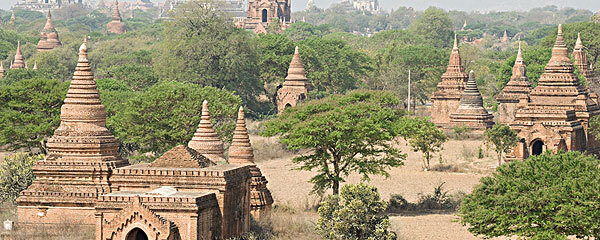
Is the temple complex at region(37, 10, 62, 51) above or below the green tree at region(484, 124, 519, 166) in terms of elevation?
above

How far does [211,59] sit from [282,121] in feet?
107

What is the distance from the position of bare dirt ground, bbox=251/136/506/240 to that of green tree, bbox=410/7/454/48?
79.8 metres

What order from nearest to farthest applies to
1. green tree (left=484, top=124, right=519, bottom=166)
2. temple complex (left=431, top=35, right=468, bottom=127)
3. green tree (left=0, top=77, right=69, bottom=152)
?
1. green tree (left=0, top=77, right=69, bottom=152)
2. green tree (left=484, top=124, right=519, bottom=166)
3. temple complex (left=431, top=35, right=468, bottom=127)

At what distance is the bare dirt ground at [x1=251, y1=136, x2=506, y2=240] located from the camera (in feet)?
117

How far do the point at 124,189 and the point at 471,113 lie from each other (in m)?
34.4

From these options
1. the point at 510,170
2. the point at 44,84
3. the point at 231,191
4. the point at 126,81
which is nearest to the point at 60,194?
the point at 231,191

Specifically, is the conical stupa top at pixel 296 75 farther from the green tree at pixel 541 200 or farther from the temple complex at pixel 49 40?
the temple complex at pixel 49 40

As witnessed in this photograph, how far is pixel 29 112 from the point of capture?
4875 cm

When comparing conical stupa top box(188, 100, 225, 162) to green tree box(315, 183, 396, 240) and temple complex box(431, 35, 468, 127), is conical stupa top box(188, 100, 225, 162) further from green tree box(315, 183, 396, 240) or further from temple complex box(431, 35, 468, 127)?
temple complex box(431, 35, 468, 127)

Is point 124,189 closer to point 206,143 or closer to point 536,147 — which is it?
point 206,143

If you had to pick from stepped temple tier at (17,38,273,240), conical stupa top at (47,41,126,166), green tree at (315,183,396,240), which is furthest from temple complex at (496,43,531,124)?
conical stupa top at (47,41,126,166)

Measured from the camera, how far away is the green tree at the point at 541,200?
2779 cm

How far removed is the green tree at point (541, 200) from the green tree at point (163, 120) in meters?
17.3

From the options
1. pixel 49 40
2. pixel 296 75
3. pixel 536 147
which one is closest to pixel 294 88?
pixel 296 75
